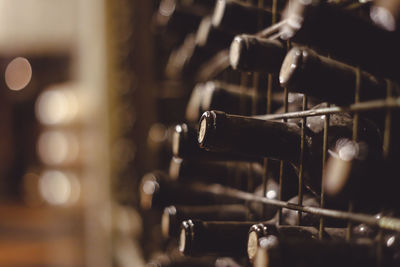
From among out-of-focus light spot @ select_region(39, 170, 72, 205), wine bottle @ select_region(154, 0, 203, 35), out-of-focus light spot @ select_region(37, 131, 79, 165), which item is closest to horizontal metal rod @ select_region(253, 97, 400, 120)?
wine bottle @ select_region(154, 0, 203, 35)

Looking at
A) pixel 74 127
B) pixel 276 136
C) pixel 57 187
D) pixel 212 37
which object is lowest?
pixel 57 187

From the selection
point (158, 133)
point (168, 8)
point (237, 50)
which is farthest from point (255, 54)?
point (158, 133)

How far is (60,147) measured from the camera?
313 cm

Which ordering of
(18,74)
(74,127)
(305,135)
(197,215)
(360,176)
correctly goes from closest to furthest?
(360,176)
(305,135)
(197,215)
(74,127)
(18,74)

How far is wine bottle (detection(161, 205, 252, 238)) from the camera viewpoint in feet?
1.32

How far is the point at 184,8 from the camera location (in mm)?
579

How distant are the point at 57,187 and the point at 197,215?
3.03 metres

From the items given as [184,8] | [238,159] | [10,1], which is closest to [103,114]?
[184,8]

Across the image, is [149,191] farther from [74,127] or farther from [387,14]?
[74,127]

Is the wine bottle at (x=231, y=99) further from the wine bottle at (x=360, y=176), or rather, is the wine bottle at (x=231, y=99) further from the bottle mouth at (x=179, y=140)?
the wine bottle at (x=360, y=176)

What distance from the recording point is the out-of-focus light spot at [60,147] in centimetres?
307

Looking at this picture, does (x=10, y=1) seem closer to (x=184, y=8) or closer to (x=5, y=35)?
(x=5, y=35)

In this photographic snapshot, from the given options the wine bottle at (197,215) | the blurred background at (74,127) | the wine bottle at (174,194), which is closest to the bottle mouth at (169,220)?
Result: the wine bottle at (197,215)

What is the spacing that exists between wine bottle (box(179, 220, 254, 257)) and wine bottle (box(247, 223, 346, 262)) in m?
0.06
